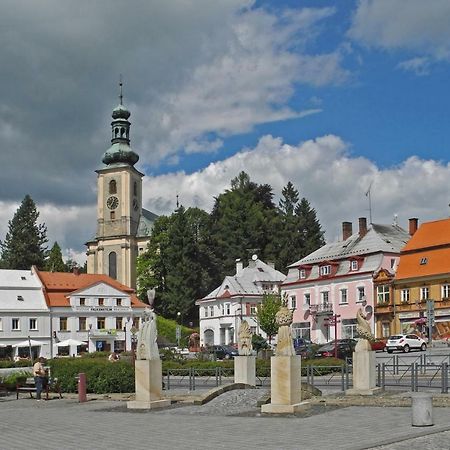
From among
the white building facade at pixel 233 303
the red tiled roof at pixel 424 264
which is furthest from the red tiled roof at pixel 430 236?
the white building facade at pixel 233 303

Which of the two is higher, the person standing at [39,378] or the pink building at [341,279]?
the pink building at [341,279]

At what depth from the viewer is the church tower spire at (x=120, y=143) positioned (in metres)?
117

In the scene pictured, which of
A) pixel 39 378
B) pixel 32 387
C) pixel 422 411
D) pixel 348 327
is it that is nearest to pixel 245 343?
pixel 39 378

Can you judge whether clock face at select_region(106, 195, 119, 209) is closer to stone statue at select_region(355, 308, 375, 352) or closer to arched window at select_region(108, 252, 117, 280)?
arched window at select_region(108, 252, 117, 280)

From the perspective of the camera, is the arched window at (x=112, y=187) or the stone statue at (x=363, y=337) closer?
the stone statue at (x=363, y=337)

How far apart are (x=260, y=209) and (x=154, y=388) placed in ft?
284

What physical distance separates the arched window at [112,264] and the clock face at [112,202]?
7.62 metres

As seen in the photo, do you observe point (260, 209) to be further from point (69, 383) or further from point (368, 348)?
point (368, 348)

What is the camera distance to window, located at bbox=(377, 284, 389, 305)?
70000 mm

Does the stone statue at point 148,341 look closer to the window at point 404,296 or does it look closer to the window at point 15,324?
the window at point 404,296

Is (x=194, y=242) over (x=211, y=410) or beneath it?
over

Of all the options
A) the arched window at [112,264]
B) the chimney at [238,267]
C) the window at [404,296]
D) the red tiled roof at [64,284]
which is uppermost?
the arched window at [112,264]

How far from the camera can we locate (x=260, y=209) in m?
108

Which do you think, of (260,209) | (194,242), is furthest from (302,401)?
(260,209)
